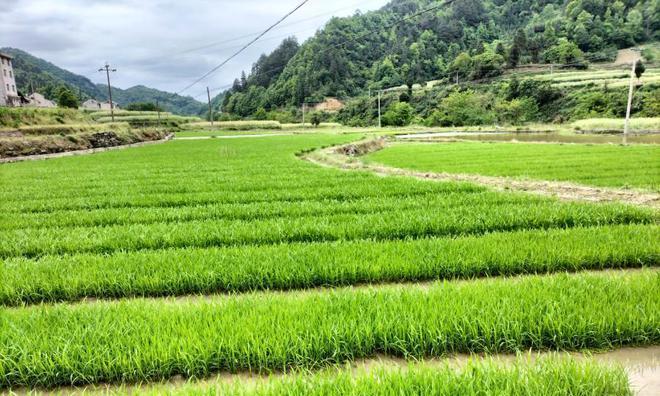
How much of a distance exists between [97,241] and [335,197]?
5.75m

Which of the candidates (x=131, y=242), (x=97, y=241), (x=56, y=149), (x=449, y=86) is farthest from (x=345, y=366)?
(x=449, y=86)

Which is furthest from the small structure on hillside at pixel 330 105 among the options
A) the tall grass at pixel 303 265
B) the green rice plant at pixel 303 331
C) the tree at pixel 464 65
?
the green rice plant at pixel 303 331

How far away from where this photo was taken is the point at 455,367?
2.81 metres

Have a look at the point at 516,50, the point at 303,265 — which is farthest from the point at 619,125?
the point at 516,50

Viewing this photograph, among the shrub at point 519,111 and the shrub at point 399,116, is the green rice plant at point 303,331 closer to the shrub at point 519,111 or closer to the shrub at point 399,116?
the shrub at point 519,111

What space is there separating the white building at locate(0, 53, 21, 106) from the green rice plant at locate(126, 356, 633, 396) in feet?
273

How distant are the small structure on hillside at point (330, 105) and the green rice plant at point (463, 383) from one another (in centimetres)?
13322

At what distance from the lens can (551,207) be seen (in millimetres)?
7863

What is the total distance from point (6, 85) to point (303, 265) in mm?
90767

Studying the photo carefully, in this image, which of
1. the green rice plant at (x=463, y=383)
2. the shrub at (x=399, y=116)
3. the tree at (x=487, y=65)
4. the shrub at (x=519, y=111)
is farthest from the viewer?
the tree at (x=487, y=65)

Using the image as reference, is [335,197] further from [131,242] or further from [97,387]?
[97,387]

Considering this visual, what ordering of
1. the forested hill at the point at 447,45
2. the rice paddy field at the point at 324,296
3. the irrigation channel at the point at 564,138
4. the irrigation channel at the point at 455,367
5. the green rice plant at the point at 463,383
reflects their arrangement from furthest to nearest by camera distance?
the forested hill at the point at 447,45
the irrigation channel at the point at 564,138
the rice paddy field at the point at 324,296
the irrigation channel at the point at 455,367
the green rice plant at the point at 463,383

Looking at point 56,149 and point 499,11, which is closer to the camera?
point 56,149

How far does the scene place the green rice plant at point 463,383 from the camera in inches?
88.2
